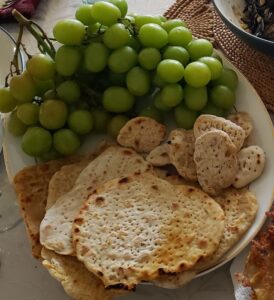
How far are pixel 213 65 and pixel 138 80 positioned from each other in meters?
0.12

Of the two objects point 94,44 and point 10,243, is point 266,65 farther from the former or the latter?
point 10,243

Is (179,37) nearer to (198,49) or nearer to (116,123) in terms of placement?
(198,49)

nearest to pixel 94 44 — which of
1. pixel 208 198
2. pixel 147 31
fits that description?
pixel 147 31

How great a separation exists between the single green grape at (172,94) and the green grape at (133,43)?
84mm

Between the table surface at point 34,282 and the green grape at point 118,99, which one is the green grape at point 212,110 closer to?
the green grape at point 118,99

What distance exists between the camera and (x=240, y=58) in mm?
1061

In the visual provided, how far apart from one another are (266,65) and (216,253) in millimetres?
407

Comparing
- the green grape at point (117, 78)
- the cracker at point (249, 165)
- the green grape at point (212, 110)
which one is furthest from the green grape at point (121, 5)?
the cracker at point (249, 165)

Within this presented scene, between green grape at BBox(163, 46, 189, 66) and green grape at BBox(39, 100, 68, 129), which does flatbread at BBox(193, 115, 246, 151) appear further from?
green grape at BBox(39, 100, 68, 129)

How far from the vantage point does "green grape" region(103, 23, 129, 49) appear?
2.99 feet

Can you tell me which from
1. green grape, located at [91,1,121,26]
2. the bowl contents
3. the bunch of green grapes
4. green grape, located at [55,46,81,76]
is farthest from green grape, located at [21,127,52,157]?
the bowl contents

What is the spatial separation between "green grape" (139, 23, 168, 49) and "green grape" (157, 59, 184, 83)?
1.6 inches

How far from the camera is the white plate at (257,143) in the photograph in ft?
2.65

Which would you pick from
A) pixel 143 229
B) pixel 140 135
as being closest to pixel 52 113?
pixel 140 135
